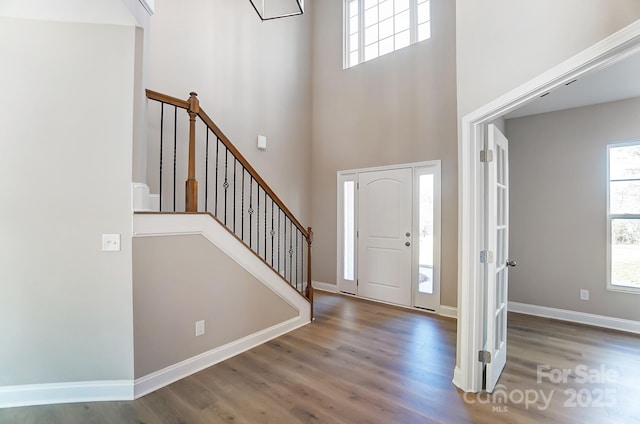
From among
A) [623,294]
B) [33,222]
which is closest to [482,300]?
[623,294]

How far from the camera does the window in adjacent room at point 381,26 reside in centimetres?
422

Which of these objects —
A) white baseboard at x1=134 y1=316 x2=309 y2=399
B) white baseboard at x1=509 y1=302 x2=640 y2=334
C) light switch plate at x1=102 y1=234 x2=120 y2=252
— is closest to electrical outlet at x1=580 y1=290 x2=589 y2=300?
white baseboard at x1=509 y1=302 x2=640 y2=334

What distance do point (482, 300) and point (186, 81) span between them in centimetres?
394

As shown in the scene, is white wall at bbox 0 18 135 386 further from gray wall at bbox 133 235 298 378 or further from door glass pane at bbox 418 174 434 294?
door glass pane at bbox 418 174 434 294

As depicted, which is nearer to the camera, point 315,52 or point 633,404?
point 633,404

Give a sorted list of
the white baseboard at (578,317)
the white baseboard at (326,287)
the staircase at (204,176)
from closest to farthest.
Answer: the staircase at (204,176) < the white baseboard at (578,317) < the white baseboard at (326,287)

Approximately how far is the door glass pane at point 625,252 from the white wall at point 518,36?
2917 mm

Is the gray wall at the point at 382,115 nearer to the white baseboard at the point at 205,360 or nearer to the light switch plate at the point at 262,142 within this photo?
the light switch plate at the point at 262,142

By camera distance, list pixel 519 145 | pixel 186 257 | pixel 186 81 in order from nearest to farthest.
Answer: pixel 186 257
pixel 186 81
pixel 519 145

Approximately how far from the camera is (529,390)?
2215 mm

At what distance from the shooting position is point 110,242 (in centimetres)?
210

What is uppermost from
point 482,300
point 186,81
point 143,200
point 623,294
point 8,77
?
point 186,81

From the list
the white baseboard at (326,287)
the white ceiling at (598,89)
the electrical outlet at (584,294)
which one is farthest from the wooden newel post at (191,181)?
the electrical outlet at (584,294)

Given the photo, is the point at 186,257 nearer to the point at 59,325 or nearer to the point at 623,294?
the point at 59,325
